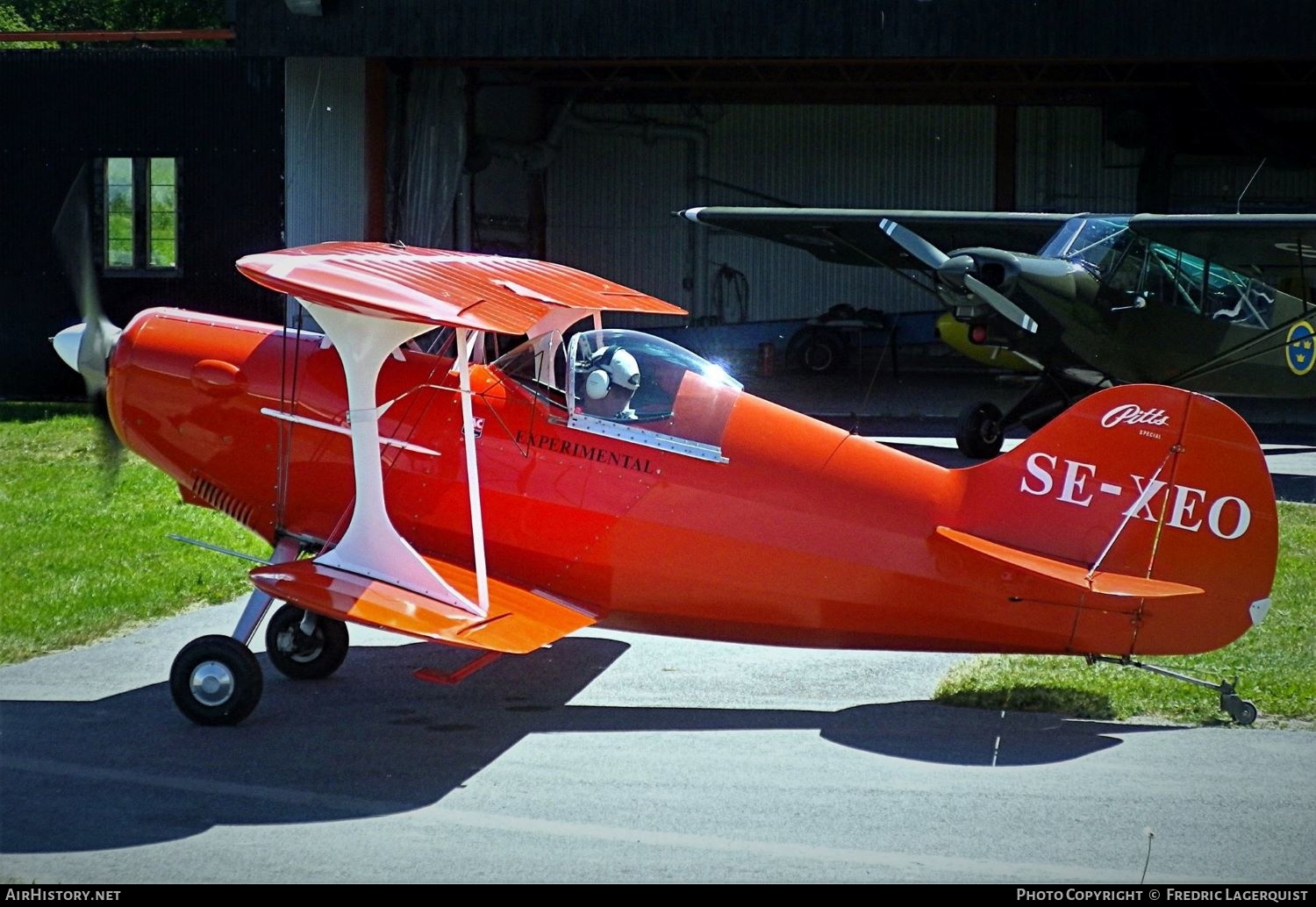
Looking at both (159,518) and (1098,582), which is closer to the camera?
(1098,582)

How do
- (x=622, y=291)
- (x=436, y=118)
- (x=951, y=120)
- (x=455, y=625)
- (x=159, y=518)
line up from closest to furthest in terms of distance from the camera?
(x=455, y=625)
(x=622, y=291)
(x=159, y=518)
(x=436, y=118)
(x=951, y=120)

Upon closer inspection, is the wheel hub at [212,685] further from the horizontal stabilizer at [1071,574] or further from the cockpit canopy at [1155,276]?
the cockpit canopy at [1155,276]

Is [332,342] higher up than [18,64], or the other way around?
[18,64]

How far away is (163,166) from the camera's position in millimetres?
20125

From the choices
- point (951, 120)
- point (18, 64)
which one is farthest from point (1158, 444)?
point (951, 120)

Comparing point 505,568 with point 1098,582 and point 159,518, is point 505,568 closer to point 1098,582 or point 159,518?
point 1098,582

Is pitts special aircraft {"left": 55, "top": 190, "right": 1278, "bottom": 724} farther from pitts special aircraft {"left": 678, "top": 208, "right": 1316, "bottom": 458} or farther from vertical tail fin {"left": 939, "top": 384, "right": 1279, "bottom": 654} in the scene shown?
pitts special aircraft {"left": 678, "top": 208, "right": 1316, "bottom": 458}

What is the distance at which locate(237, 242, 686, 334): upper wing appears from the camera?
228 inches

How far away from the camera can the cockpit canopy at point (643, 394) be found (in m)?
6.58

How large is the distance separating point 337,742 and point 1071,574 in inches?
127

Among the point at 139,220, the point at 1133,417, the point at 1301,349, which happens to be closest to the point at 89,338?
the point at 1133,417

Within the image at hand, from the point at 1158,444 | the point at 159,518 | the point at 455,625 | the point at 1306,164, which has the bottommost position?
the point at 159,518

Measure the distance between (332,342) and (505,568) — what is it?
1.32 metres

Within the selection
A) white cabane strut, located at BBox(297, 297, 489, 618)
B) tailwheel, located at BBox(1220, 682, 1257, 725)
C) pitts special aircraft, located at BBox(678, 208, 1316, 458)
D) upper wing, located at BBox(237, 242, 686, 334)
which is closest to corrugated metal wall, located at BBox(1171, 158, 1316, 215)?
pitts special aircraft, located at BBox(678, 208, 1316, 458)
